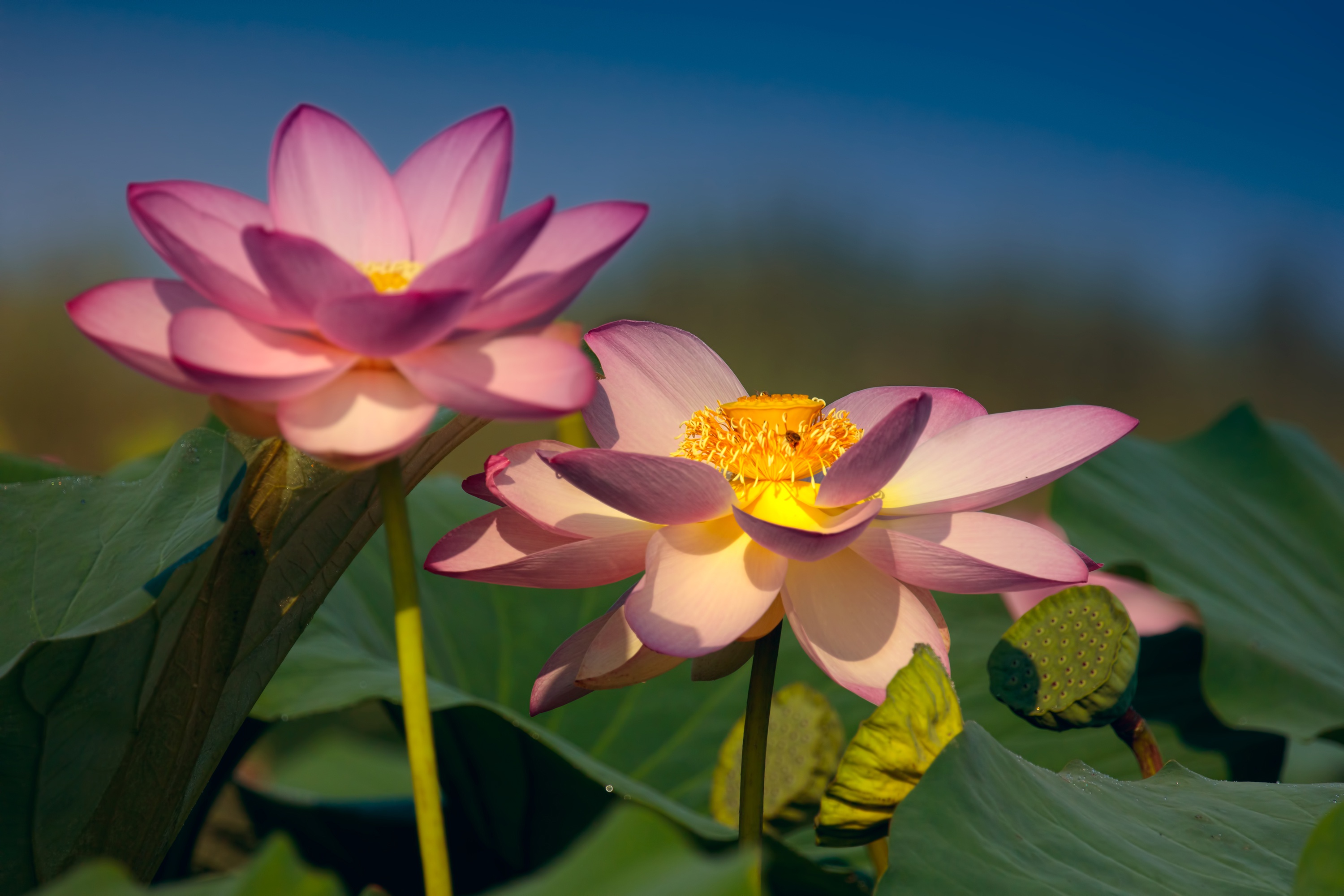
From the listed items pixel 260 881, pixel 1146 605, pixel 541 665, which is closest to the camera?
pixel 260 881

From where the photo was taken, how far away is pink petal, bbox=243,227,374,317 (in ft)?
1.02

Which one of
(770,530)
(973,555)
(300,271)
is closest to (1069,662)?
(973,555)

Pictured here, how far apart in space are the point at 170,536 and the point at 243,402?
0.25m

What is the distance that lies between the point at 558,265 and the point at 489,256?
0.03 meters

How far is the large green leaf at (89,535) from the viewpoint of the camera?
0.54 metres

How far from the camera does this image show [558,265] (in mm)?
353

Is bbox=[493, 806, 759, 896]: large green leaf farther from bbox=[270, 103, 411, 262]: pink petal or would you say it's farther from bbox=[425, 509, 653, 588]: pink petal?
bbox=[270, 103, 411, 262]: pink petal

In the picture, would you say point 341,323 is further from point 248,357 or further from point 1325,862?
point 1325,862

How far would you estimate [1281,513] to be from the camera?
5.13 ft

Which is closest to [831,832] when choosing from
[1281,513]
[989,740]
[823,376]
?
[989,740]

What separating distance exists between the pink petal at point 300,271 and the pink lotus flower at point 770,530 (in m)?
0.10

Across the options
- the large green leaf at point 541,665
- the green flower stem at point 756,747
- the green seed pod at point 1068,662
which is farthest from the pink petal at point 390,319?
the large green leaf at point 541,665

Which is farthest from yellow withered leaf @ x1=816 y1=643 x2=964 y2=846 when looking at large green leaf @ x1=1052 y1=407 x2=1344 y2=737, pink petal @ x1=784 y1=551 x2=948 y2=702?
large green leaf @ x1=1052 y1=407 x2=1344 y2=737

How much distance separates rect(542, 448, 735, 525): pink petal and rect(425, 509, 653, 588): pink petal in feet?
0.09
